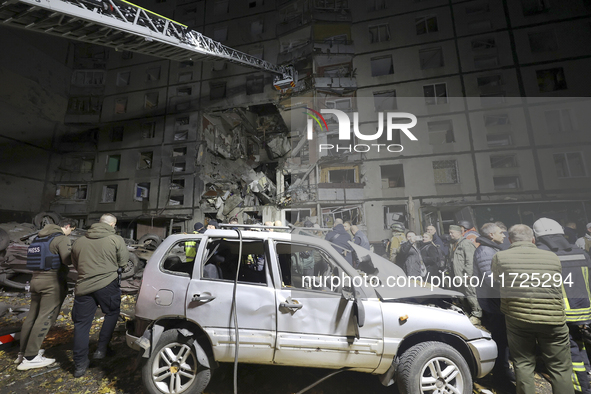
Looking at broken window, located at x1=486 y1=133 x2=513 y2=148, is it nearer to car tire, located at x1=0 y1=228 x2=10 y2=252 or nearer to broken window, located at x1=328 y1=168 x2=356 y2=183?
broken window, located at x1=328 y1=168 x2=356 y2=183

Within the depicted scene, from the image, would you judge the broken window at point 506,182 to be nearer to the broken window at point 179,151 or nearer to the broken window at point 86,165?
the broken window at point 179,151

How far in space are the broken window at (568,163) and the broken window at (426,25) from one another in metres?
3.60

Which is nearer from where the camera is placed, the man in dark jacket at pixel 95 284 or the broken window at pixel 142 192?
the man in dark jacket at pixel 95 284

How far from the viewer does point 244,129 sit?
14586 mm

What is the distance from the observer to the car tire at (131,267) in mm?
5487

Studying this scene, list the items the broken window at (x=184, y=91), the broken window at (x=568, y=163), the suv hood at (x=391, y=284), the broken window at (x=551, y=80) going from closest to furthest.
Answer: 1. the suv hood at (x=391, y=284)
2. the broken window at (x=568, y=163)
3. the broken window at (x=551, y=80)
4. the broken window at (x=184, y=91)

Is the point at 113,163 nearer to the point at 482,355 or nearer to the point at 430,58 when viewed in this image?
the point at 430,58

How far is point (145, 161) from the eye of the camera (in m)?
10.5

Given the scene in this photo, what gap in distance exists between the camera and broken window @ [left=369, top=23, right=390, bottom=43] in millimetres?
5363

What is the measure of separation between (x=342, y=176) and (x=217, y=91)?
782 centimetres

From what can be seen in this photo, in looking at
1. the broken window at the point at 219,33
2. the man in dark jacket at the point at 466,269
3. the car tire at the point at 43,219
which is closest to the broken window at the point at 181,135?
the broken window at the point at 219,33

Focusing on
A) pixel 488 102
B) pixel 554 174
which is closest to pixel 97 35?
pixel 488 102

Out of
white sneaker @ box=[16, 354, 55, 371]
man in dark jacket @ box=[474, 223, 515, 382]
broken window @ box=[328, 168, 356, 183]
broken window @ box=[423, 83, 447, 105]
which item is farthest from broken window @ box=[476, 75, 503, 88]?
white sneaker @ box=[16, 354, 55, 371]

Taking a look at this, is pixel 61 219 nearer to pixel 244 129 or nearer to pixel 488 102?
pixel 244 129
